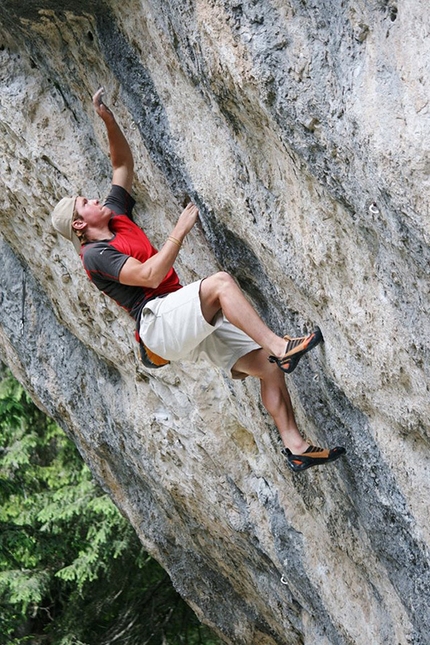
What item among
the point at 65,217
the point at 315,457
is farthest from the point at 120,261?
the point at 315,457

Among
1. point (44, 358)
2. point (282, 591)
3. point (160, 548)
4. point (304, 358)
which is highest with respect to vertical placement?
point (304, 358)

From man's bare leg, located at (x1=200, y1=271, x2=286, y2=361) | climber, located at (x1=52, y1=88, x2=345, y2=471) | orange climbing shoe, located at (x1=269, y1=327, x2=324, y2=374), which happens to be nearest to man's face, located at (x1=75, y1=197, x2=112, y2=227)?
climber, located at (x1=52, y1=88, x2=345, y2=471)

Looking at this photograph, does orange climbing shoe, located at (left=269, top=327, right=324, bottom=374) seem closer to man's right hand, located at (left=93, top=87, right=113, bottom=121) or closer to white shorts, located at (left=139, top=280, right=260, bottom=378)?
white shorts, located at (left=139, top=280, right=260, bottom=378)

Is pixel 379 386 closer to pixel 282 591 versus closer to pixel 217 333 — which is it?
pixel 217 333

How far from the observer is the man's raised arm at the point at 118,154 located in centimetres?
564

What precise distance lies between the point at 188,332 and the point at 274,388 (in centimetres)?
69

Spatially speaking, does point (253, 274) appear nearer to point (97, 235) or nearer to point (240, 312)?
point (240, 312)

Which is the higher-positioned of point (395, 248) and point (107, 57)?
point (107, 57)

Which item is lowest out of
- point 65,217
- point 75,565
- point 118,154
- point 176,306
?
point 75,565

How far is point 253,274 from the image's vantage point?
17.9ft

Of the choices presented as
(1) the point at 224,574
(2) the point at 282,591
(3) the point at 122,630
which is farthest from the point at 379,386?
(3) the point at 122,630

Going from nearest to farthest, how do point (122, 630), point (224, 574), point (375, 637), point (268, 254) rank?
point (268, 254) < point (375, 637) < point (224, 574) < point (122, 630)

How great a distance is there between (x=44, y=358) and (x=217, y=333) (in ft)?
10.1

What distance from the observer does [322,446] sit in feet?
18.4
